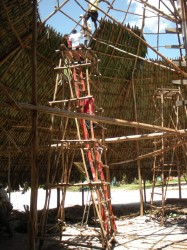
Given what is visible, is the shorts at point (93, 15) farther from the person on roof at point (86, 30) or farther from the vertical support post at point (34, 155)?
the vertical support post at point (34, 155)

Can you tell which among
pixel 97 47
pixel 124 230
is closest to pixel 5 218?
pixel 124 230

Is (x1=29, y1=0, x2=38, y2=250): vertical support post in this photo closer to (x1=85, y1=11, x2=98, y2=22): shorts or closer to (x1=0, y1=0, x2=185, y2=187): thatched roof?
(x1=0, y1=0, x2=185, y2=187): thatched roof

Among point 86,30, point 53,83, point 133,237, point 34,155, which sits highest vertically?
point 86,30

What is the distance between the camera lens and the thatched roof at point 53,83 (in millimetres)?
6691

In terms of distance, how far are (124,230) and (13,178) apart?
14.9ft

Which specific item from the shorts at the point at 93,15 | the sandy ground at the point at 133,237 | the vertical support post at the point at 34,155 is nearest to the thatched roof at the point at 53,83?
the shorts at the point at 93,15

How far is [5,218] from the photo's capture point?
7.84 metres

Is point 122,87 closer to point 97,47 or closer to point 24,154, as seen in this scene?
point 97,47

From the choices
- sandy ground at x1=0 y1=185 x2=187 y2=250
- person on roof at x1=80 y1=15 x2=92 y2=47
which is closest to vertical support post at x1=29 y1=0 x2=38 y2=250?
sandy ground at x1=0 y1=185 x2=187 y2=250

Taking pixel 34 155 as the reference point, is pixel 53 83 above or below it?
above

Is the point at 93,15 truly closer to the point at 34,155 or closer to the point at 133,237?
the point at 34,155

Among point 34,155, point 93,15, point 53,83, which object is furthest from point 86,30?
point 34,155

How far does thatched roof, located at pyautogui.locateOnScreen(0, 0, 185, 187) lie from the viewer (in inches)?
263

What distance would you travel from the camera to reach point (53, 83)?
9234mm
